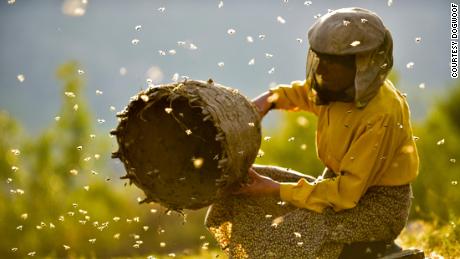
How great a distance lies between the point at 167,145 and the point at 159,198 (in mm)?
469

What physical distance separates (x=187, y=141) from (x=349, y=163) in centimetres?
140

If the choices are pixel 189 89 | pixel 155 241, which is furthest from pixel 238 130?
pixel 155 241

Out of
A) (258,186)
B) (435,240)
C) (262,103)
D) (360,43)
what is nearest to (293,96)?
(262,103)

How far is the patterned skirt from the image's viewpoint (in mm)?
5270

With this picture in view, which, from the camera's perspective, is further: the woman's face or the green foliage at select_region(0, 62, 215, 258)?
the green foliage at select_region(0, 62, 215, 258)

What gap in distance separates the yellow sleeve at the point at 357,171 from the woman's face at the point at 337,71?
0.32m

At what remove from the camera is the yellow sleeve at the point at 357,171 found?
16.9 feet

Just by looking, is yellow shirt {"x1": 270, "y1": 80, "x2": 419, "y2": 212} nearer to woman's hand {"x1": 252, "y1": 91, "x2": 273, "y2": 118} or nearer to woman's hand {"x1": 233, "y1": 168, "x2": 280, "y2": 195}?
woman's hand {"x1": 233, "y1": 168, "x2": 280, "y2": 195}

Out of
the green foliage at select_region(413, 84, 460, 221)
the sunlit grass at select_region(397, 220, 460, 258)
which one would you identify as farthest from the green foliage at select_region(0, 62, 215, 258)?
the sunlit grass at select_region(397, 220, 460, 258)

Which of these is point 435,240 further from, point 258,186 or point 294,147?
point 294,147

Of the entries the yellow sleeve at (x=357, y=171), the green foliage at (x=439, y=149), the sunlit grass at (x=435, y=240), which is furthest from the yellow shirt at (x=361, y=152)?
the green foliage at (x=439, y=149)

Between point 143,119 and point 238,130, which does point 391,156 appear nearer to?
point 238,130

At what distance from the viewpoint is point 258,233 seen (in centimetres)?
548

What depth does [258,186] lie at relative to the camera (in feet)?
17.9
